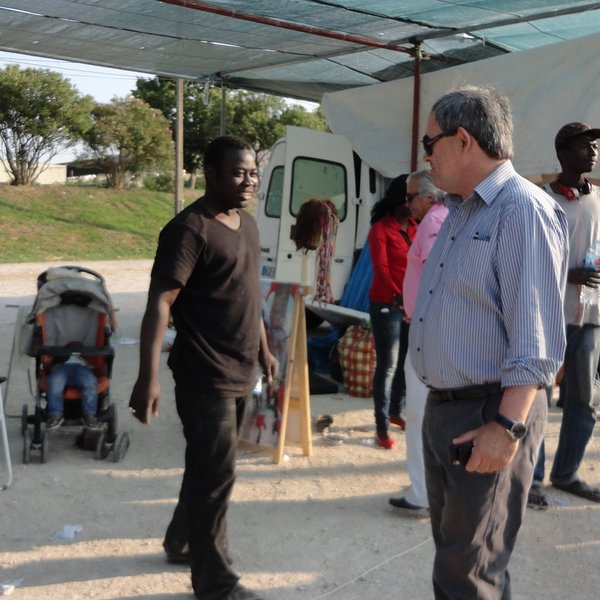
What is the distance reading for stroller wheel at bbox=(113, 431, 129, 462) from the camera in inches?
241

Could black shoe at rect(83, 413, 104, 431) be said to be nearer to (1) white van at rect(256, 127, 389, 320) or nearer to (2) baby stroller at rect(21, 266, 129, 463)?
(2) baby stroller at rect(21, 266, 129, 463)

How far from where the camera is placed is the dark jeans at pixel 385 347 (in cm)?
638

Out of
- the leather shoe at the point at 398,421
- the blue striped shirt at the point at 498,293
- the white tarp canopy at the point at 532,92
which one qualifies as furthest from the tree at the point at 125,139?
the blue striped shirt at the point at 498,293

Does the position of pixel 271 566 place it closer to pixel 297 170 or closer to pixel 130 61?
pixel 297 170

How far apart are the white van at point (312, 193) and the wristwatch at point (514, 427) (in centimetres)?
769

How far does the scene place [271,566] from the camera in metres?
4.55

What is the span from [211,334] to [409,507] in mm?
1979

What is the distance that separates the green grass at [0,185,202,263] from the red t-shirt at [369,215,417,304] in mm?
15475

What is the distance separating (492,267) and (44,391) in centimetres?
450

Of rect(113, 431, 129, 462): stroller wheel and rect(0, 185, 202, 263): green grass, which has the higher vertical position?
rect(0, 185, 202, 263): green grass

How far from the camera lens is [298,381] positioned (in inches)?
249

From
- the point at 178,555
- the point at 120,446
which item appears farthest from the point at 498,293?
the point at 120,446

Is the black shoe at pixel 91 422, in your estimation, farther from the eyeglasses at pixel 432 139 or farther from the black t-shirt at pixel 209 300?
the eyeglasses at pixel 432 139

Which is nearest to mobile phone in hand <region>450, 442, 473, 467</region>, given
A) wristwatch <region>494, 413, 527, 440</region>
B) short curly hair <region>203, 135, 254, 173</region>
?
wristwatch <region>494, 413, 527, 440</region>
